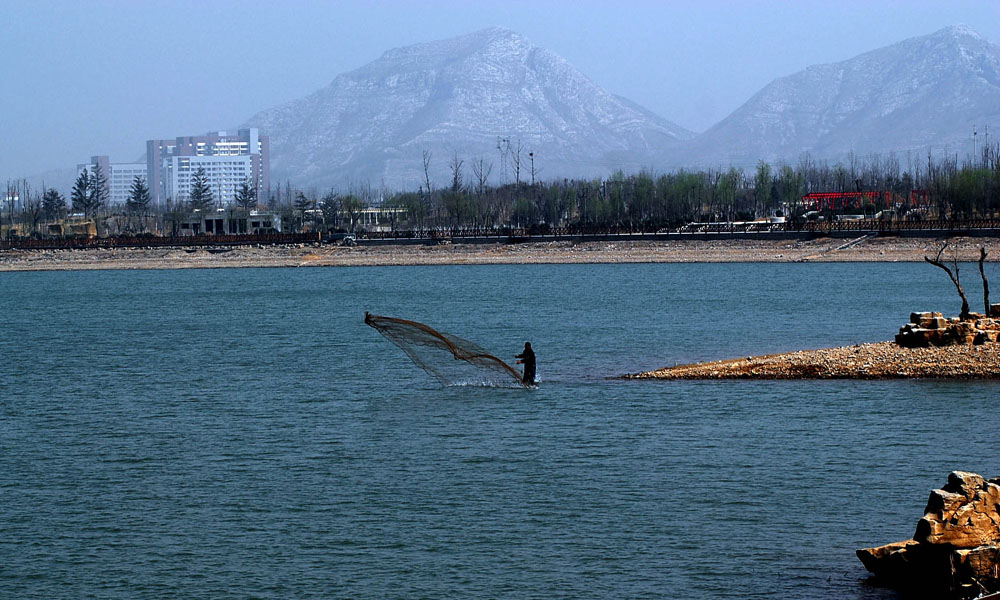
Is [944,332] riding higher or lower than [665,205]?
lower

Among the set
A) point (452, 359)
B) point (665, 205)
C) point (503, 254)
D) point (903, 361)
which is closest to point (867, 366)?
point (903, 361)

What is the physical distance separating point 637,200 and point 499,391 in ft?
389

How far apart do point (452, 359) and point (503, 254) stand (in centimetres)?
9088

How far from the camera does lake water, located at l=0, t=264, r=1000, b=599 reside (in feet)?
55.7

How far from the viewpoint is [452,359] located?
3391 centimetres

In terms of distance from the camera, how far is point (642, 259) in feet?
375

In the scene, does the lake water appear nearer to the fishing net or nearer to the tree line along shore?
the fishing net

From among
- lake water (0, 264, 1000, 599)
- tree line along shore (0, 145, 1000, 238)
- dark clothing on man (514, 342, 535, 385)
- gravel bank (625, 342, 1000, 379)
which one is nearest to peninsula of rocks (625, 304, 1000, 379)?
gravel bank (625, 342, 1000, 379)

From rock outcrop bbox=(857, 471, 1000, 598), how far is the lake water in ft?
1.82

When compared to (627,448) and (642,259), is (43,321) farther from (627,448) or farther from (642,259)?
(642,259)

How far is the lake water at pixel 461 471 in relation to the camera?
16969 millimetres

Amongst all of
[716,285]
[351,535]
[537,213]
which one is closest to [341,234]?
[537,213]

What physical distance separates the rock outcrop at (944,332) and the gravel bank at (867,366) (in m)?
0.42

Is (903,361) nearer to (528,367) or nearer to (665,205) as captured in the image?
(528,367)
